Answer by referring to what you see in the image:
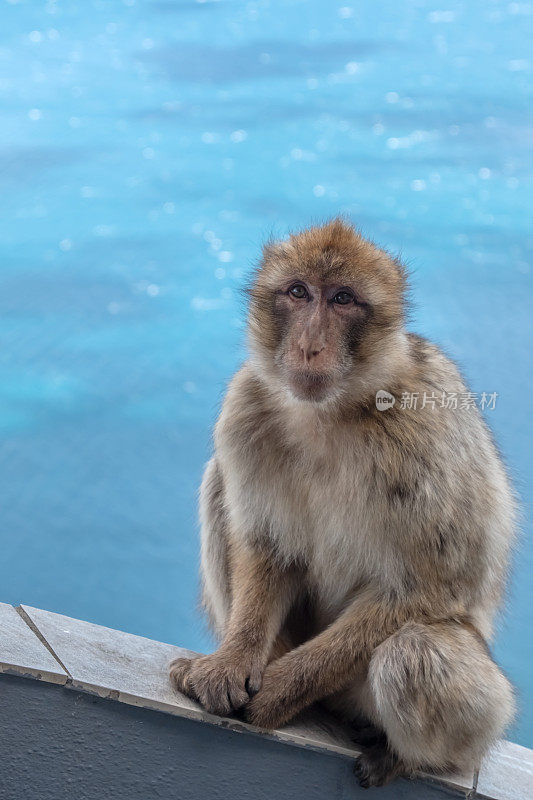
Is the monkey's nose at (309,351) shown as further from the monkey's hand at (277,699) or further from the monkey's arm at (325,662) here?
the monkey's hand at (277,699)

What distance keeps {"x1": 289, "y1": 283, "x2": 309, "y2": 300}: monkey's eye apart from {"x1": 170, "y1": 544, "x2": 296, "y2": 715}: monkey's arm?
0.65 m

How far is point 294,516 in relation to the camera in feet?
7.95

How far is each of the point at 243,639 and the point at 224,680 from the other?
11 centimetres

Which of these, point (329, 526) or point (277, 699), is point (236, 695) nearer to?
point (277, 699)

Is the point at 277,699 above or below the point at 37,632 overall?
below

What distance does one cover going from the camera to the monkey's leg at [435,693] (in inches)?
86.3

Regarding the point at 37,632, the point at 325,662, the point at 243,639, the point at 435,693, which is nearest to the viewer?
the point at 435,693

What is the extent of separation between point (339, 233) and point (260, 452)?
554mm

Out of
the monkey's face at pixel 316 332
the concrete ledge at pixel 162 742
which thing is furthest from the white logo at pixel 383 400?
the concrete ledge at pixel 162 742

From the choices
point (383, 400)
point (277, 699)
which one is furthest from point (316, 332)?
point (277, 699)

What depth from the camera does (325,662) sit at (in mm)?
2301

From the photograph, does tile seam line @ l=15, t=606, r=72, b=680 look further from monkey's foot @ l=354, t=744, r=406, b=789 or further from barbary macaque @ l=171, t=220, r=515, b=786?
monkey's foot @ l=354, t=744, r=406, b=789

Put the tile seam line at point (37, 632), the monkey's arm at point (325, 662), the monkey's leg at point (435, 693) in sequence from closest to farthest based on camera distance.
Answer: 1. the monkey's leg at point (435, 693)
2. the monkey's arm at point (325, 662)
3. the tile seam line at point (37, 632)

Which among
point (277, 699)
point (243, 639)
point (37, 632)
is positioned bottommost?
point (277, 699)
